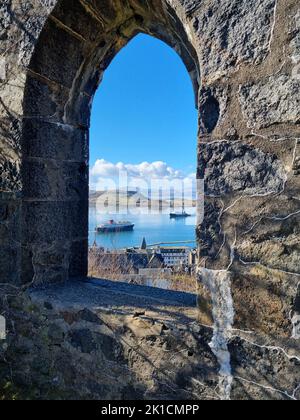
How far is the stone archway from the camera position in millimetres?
1847

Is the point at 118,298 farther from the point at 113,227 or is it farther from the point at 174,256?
the point at 113,227

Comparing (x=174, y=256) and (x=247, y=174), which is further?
(x=174, y=256)

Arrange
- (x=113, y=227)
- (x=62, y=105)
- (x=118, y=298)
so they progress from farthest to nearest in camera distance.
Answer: (x=113, y=227) < (x=62, y=105) < (x=118, y=298)

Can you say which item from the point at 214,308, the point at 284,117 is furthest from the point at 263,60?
the point at 214,308

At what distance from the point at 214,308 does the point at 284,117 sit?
0.81 meters

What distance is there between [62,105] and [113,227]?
11.0 m

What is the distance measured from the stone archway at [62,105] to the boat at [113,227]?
8.28m

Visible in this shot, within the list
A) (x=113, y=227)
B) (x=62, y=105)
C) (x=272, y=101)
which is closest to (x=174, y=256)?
(x=62, y=105)

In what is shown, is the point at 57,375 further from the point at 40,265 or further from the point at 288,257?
the point at 288,257

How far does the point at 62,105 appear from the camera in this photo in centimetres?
201

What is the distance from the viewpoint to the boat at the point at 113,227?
11.8 meters

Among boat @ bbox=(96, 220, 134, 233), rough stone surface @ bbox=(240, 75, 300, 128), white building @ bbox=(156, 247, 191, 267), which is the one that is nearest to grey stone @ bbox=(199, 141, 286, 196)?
rough stone surface @ bbox=(240, 75, 300, 128)

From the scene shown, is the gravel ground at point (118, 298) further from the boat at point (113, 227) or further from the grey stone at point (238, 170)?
the boat at point (113, 227)

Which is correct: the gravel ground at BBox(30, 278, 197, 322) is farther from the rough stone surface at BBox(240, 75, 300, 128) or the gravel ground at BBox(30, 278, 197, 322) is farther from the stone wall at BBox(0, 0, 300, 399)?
the rough stone surface at BBox(240, 75, 300, 128)
